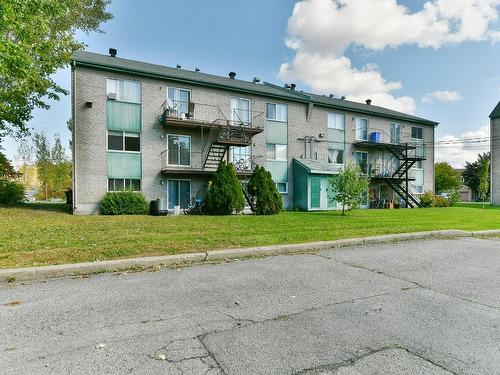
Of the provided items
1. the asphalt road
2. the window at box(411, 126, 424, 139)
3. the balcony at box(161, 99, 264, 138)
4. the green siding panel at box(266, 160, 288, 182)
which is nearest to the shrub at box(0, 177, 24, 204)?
the balcony at box(161, 99, 264, 138)

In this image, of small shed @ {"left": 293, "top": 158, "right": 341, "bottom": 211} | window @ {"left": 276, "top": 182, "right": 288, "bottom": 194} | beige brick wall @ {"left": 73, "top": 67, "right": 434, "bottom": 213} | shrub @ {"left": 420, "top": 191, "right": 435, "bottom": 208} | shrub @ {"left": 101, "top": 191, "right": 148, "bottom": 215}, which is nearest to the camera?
shrub @ {"left": 101, "top": 191, "right": 148, "bottom": 215}

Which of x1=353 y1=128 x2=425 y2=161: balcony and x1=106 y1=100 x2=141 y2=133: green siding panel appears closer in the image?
x1=106 y1=100 x2=141 y2=133: green siding panel

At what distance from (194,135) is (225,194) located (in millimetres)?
5296

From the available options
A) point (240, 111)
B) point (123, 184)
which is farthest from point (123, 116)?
point (240, 111)

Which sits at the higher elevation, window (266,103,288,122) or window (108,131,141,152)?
window (266,103,288,122)

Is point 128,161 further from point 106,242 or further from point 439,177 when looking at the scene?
point 439,177

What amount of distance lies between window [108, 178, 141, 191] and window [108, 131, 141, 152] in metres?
1.75

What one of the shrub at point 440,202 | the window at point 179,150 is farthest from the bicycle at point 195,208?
the shrub at point 440,202

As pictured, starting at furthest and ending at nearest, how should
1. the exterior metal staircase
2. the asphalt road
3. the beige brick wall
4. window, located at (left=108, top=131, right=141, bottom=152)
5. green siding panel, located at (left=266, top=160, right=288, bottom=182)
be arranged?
1. green siding panel, located at (left=266, top=160, right=288, bottom=182)
2. the exterior metal staircase
3. window, located at (left=108, top=131, right=141, bottom=152)
4. the beige brick wall
5. the asphalt road

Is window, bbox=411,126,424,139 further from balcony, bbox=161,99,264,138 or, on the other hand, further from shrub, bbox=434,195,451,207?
balcony, bbox=161,99,264,138

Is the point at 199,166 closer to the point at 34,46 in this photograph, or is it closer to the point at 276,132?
the point at 276,132

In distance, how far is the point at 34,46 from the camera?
15227 mm

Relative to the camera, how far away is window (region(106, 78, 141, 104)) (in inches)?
722

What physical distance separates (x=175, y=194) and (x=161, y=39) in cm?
938
